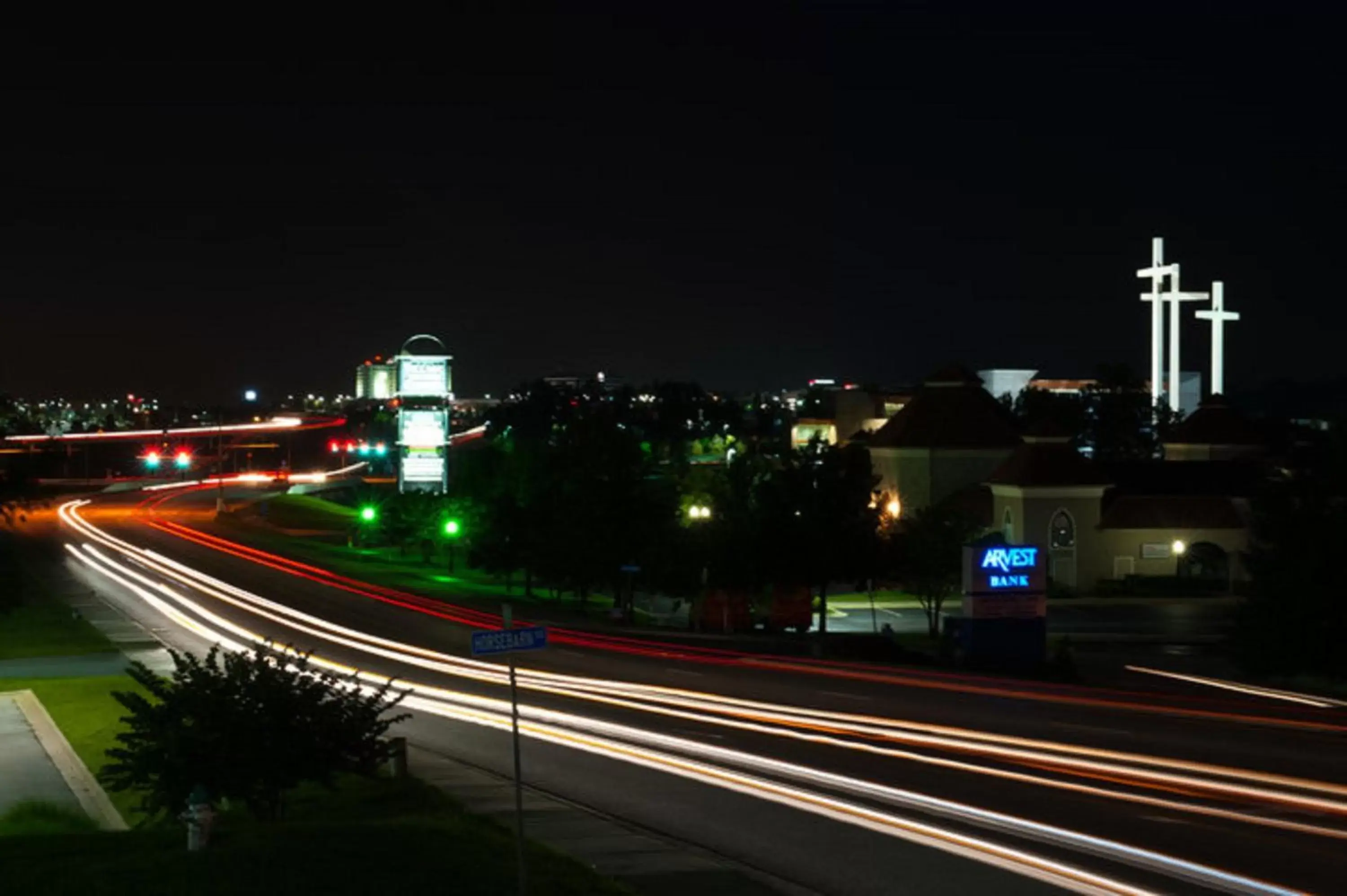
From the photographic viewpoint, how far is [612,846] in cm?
1753

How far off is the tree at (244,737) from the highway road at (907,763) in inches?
139

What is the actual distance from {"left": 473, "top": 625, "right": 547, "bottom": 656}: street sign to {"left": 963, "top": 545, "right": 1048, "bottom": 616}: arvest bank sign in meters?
29.2

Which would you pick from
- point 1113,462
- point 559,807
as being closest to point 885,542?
point 1113,462

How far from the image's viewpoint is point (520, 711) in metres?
29.5

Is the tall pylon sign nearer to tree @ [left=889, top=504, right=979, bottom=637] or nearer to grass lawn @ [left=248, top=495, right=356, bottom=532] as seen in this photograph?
grass lawn @ [left=248, top=495, right=356, bottom=532]

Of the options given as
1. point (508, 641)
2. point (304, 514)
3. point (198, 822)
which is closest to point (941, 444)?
point (304, 514)

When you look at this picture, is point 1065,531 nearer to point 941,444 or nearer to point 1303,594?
point 941,444

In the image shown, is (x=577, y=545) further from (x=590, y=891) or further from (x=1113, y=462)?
(x=590, y=891)

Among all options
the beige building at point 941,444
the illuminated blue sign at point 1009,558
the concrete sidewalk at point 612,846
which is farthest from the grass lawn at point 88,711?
the beige building at point 941,444

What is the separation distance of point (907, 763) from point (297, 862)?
10.9 metres

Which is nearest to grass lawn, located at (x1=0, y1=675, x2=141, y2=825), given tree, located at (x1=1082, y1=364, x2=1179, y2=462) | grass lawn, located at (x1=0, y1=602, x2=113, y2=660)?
grass lawn, located at (x1=0, y1=602, x2=113, y2=660)

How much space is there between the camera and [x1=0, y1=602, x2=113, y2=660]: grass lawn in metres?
39.6

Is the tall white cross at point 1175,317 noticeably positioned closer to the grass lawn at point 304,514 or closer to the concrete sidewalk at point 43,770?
the grass lawn at point 304,514

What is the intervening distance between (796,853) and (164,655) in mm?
25809
